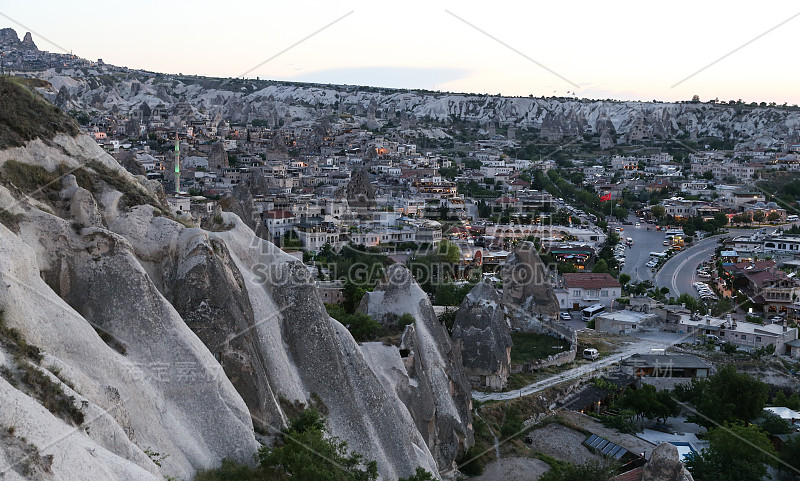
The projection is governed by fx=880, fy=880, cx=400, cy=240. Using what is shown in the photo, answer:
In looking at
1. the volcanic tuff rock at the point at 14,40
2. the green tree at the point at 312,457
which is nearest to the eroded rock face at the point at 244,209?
the green tree at the point at 312,457

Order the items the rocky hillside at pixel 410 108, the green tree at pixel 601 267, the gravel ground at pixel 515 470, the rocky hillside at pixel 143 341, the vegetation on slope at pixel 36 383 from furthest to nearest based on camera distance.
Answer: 1. the rocky hillside at pixel 410 108
2. the green tree at pixel 601 267
3. the gravel ground at pixel 515 470
4. the rocky hillside at pixel 143 341
5. the vegetation on slope at pixel 36 383

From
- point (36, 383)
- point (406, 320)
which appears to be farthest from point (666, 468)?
point (36, 383)

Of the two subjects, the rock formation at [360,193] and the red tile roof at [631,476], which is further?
the rock formation at [360,193]

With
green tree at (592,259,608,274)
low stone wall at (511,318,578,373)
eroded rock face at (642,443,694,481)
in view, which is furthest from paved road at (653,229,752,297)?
eroded rock face at (642,443,694,481)

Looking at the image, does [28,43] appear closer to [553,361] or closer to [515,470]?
[553,361]

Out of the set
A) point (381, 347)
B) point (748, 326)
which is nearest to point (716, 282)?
point (748, 326)

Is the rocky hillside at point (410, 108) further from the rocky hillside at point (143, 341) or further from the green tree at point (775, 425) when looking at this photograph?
the rocky hillside at point (143, 341)

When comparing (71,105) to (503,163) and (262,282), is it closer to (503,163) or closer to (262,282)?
(503,163)

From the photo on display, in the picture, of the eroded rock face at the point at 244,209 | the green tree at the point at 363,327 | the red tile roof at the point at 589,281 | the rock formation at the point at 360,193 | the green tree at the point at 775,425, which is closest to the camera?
the green tree at the point at 363,327
